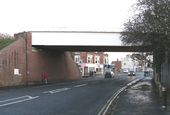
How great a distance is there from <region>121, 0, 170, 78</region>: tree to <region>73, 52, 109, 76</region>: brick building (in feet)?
266

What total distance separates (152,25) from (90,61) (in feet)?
328

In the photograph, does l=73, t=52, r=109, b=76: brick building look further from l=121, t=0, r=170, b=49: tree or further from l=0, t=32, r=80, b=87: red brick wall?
l=121, t=0, r=170, b=49: tree

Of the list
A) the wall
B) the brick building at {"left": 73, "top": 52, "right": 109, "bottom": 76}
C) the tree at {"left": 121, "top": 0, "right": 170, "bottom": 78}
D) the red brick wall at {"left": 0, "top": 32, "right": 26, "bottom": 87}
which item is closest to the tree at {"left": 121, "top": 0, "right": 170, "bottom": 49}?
the tree at {"left": 121, "top": 0, "right": 170, "bottom": 78}

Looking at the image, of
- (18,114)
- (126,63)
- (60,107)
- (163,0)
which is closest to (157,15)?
(163,0)

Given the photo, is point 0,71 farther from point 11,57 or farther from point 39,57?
point 39,57

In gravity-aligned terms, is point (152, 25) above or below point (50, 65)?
above

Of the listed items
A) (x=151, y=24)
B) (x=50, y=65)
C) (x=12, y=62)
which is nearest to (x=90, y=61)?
(x=50, y=65)

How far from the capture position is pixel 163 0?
2598 cm

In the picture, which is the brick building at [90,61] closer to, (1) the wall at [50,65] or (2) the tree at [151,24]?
(1) the wall at [50,65]

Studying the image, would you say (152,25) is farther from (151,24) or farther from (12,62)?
(12,62)

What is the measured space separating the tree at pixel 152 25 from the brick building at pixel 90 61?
81013 millimetres

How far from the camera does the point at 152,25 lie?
27.5 meters

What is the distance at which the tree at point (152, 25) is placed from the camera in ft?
85.9

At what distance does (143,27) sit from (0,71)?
71.9 feet
